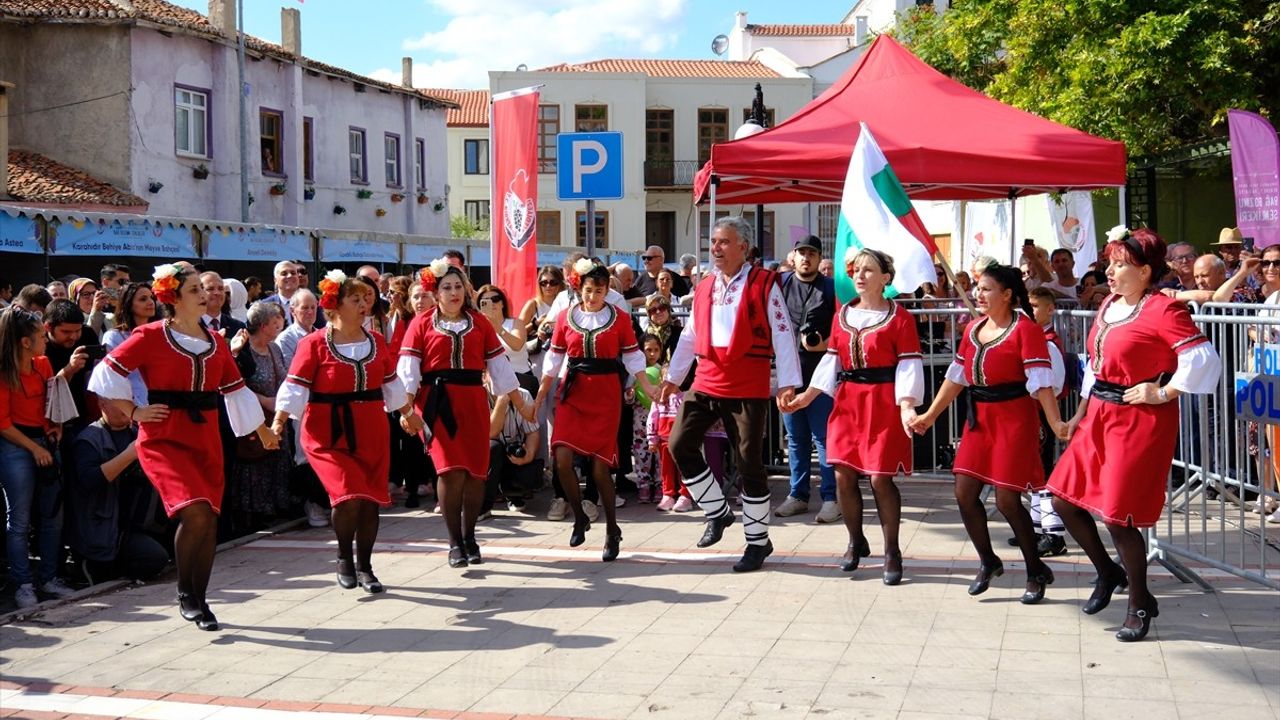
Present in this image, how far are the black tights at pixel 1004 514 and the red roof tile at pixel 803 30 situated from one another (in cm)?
5907

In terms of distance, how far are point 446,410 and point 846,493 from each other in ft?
7.73

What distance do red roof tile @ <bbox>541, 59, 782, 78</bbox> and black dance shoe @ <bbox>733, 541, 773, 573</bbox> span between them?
164ft

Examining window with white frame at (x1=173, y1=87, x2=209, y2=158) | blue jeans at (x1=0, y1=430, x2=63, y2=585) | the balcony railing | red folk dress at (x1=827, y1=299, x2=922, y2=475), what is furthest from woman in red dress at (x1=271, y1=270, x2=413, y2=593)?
the balcony railing

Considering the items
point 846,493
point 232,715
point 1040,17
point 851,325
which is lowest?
point 232,715

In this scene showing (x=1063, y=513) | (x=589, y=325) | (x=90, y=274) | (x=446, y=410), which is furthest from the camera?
(x=90, y=274)

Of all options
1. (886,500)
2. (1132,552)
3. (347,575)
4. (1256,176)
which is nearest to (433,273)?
(347,575)

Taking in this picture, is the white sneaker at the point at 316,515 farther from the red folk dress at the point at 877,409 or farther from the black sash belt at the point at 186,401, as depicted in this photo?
the red folk dress at the point at 877,409

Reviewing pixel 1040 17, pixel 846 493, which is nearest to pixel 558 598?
pixel 846 493

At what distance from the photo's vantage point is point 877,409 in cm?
752

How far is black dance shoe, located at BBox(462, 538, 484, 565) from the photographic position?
8266 mm

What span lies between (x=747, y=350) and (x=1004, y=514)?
5.65 feet

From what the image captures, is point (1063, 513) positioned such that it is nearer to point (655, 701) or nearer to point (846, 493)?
point (846, 493)

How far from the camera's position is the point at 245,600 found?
748 cm

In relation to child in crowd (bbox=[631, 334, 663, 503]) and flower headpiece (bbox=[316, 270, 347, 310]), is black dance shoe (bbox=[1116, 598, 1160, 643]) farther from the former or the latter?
child in crowd (bbox=[631, 334, 663, 503])
